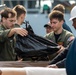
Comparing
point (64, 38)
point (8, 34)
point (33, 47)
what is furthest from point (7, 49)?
point (64, 38)

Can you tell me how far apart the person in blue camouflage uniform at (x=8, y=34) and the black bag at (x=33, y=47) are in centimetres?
10

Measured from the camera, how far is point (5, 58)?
746 centimetres

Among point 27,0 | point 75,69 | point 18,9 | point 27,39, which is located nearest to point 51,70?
point 75,69

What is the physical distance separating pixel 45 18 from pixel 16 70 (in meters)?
13.9

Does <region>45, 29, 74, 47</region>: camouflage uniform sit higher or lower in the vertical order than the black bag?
lower

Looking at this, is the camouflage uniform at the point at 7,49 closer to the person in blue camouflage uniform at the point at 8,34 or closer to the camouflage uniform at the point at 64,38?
the person in blue camouflage uniform at the point at 8,34

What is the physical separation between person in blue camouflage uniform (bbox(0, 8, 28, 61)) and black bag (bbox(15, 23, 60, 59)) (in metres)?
0.10

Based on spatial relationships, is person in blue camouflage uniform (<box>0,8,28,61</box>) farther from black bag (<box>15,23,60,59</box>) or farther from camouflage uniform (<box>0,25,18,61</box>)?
black bag (<box>15,23,60,59</box>)

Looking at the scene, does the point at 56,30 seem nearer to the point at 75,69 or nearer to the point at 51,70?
the point at 51,70

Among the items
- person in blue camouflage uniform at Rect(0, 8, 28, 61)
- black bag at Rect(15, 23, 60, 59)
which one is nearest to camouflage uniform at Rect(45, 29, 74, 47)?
black bag at Rect(15, 23, 60, 59)

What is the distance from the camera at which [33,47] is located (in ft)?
23.0

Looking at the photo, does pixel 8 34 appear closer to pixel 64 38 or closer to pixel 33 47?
pixel 33 47

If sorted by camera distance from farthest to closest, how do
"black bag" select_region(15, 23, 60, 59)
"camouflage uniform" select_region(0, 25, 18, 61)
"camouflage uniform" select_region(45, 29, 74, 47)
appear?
"camouflage uniform" select_region(45, 29, 74, 47), "camouflage uniform" select_region(0, 25, 18, 61), "black bag" select_region(15, 23, 60, 59)

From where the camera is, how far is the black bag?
6.97m
